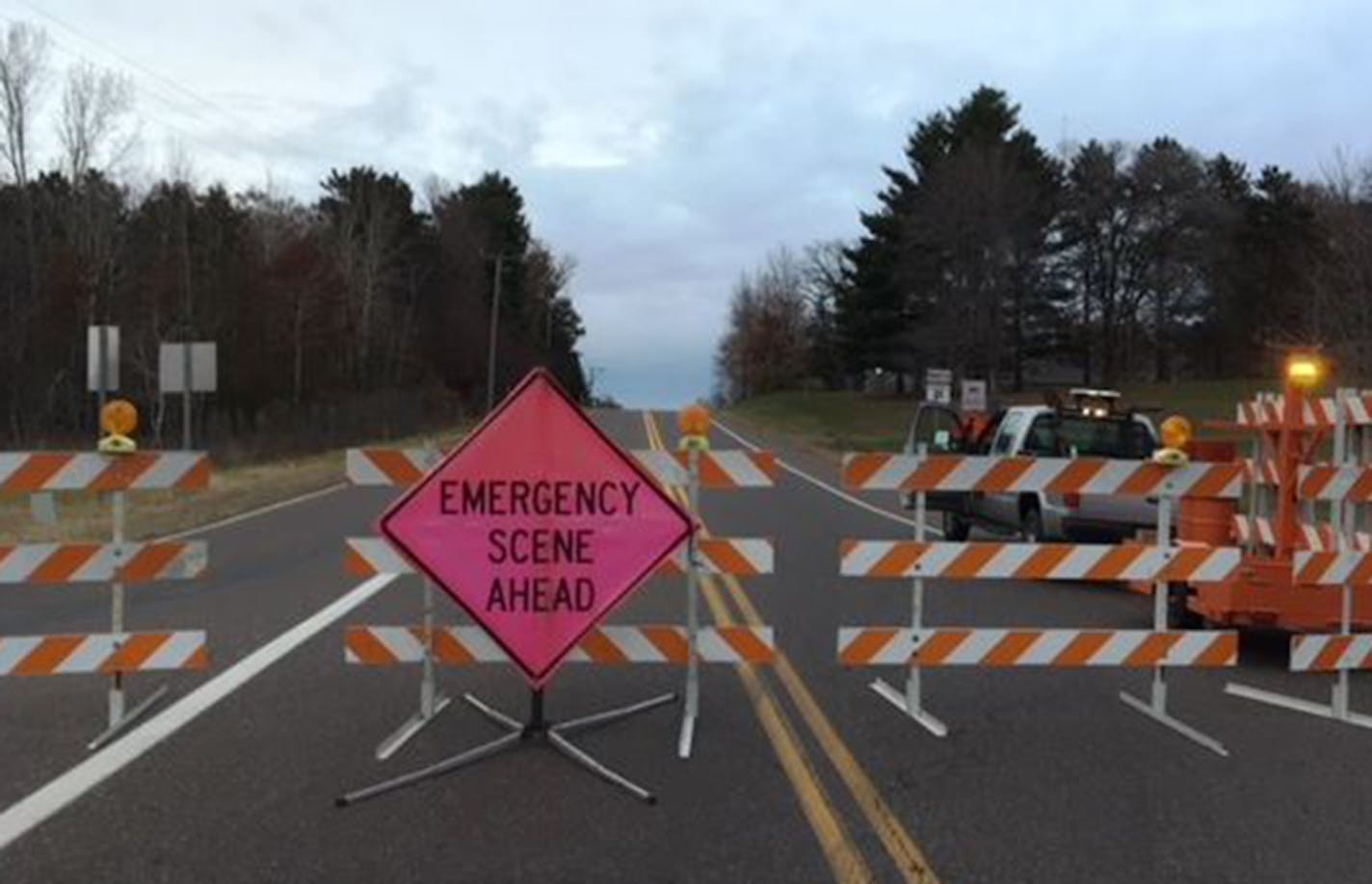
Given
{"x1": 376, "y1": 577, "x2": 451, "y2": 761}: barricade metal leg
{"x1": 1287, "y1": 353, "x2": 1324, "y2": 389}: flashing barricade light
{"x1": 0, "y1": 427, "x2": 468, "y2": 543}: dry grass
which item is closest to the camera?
{"x1": 376, "y1": 577, "x2": 451, "y2": 761}: barricade metal leg

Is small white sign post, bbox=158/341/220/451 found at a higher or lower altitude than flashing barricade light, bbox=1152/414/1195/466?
higher

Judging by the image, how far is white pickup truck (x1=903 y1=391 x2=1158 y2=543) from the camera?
15531 mm

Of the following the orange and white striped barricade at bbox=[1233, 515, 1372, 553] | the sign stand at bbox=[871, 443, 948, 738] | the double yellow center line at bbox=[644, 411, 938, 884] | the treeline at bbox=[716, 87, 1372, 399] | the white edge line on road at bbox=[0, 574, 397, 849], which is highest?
the treeline at bbox=[716, 87, 1372, 399]

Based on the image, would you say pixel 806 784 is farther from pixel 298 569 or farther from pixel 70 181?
pixel 70 181

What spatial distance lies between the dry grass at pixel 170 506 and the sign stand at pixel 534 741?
7792mm

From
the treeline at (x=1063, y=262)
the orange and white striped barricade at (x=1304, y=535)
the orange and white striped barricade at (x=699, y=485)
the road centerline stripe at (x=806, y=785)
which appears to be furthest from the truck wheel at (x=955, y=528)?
the treeline at (x=1063, y=262)

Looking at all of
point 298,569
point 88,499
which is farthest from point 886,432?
point 298,569

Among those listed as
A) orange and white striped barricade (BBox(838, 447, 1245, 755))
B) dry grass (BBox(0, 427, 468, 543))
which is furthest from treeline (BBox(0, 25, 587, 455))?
orange and white striped barricade (BBox(838, 447, 1245, 755))

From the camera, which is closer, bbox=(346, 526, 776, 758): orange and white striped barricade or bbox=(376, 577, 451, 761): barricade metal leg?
bbox=(376, 577, 451, 761): barricade metal leg

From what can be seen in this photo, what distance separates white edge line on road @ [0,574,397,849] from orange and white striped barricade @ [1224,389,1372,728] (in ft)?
18.3

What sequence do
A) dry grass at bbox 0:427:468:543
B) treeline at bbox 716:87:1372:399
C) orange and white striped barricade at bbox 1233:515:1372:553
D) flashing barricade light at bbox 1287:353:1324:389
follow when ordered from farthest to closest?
treeline at bbox 716:87:1372:399, dry grass at bbox 0:427:468:543, orange and white striped barricade at bbox 1233:515:1372:553, flashing barricade light at bbox 1287:353:1324:389

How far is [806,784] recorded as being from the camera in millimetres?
6879

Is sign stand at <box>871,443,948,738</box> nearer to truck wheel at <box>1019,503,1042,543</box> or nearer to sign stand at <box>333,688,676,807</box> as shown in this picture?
sign stand at <box>333,688,676,807</box>

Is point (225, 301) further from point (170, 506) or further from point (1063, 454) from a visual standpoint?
point (1063, 454)
